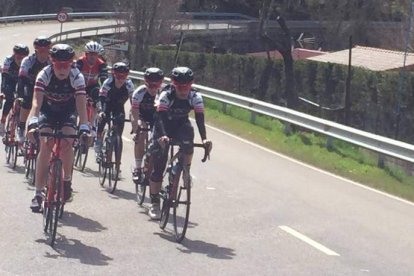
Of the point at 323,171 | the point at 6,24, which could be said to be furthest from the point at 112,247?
the point at 6,24

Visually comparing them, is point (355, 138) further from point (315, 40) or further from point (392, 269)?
point (315, 40)

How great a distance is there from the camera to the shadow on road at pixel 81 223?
10.5 meters

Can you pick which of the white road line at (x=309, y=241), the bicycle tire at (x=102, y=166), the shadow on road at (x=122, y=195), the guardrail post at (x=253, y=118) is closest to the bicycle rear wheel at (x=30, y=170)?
the bicycle tire at (x=102, y=166)

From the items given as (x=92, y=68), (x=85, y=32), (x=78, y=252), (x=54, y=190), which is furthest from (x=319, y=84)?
(x=85, y=32)

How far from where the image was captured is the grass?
1644cm

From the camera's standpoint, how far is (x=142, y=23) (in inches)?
2012

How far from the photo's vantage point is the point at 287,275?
347 inches

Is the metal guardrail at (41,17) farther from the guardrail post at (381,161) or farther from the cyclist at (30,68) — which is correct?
the cyclist at (30,68)

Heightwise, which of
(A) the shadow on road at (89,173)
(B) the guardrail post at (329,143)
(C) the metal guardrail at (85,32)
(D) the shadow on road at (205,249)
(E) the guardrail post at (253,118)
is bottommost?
(C) the metal guardrail at (85,32)

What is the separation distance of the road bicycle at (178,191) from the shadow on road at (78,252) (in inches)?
42.2

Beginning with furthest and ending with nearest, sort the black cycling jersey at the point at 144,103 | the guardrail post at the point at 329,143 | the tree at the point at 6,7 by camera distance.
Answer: the tree at the point at 6,7
the guardrail post at the point at 329,143
the black cycling jersey at the point at 144,103

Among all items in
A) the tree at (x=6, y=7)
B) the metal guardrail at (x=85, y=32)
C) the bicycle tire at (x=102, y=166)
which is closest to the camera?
the bicycle tire at (x=102, y=166)

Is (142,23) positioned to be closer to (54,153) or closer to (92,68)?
(92,68)

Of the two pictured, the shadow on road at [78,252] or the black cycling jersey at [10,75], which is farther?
the black cycling jersey at [10,75]
